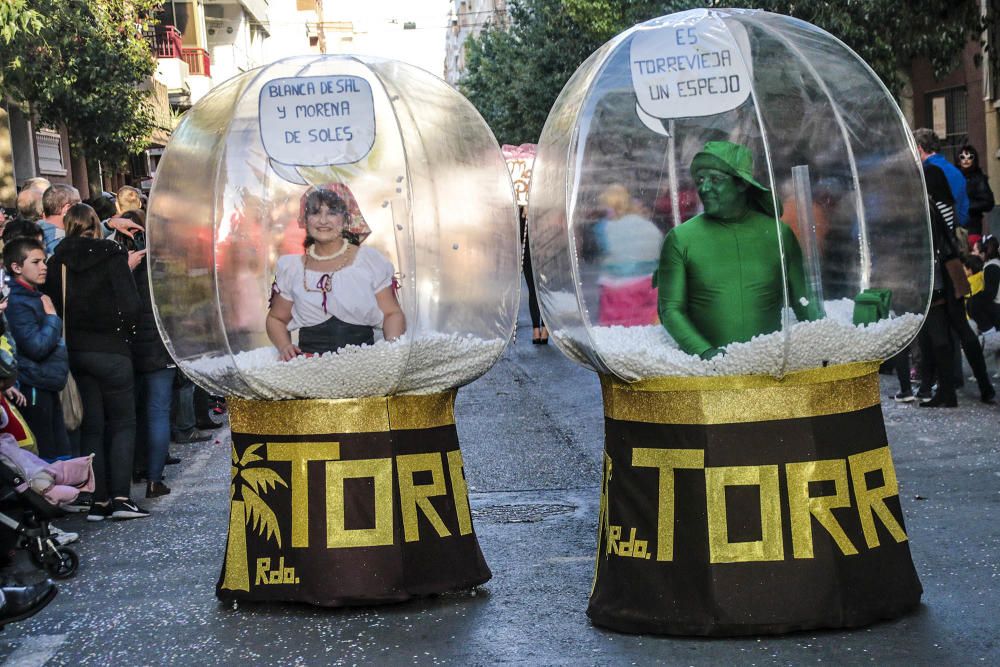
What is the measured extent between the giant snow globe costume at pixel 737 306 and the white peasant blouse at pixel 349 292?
0.71 meters

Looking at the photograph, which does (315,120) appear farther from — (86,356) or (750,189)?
(86,356)

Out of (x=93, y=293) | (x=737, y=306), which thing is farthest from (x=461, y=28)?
(x=737, y=306)

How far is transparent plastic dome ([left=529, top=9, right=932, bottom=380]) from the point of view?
530cm

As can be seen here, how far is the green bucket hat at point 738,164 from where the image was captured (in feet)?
17.5

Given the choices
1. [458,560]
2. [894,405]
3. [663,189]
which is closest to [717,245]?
Result: [663,189]

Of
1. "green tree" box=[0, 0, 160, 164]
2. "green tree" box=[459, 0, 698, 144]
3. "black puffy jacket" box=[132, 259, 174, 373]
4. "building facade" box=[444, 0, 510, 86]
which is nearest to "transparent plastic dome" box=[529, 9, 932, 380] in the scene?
"black puffy jacket" box=[132, 259, 174, 373]

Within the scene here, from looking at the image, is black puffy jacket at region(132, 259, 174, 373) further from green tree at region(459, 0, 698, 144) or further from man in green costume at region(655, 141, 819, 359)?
green tree at region(459, 0, 698, 144)

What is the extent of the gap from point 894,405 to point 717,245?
6.09 meters

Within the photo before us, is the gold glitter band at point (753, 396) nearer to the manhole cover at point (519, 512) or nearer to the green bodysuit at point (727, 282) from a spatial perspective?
the green bodysuit at point (727, 282)

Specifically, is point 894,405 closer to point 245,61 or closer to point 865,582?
point 865,582

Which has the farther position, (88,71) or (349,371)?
(88,71)

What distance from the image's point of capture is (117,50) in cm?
2005

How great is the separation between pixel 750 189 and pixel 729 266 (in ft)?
1.00

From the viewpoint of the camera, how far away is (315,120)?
232 inches
